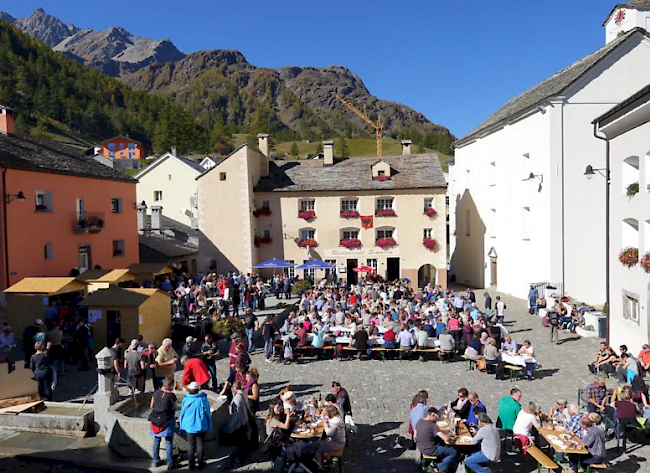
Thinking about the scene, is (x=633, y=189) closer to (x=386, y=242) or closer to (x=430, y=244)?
(x=430, y=244)

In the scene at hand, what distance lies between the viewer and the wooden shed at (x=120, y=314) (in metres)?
16.4

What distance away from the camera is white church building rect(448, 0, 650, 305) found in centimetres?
2650

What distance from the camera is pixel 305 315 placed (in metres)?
19.2

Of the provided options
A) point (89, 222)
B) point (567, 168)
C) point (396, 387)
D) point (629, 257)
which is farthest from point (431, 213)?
point (396, 387)

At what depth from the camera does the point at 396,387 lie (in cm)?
1422

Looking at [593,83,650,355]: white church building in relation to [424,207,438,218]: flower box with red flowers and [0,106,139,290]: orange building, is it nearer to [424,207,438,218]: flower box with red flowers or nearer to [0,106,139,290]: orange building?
[424,207,438,218]: flower box with red flowers

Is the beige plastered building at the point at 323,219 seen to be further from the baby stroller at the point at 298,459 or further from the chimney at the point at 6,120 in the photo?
the baby stroller at the point at 298,459

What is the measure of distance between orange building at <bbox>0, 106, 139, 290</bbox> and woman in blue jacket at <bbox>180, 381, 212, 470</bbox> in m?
17.6

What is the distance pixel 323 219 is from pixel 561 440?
93.6 feet

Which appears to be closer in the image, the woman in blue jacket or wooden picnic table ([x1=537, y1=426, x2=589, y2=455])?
wooden picnic table ([x1=537, y1=426, x2=589, y2=455])

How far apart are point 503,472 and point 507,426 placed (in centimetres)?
91

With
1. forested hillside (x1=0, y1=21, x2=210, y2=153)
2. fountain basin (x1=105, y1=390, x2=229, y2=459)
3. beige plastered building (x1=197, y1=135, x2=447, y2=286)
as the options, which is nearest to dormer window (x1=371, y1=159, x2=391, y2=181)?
beige plastered building (x1=197, y1=135, x2=447, y2=286)

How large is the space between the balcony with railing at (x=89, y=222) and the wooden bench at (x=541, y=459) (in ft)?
82.0

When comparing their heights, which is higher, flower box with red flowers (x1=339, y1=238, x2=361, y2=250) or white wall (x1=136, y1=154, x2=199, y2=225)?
white wall (x1=136, y1=154, x2=199, y2=225)
